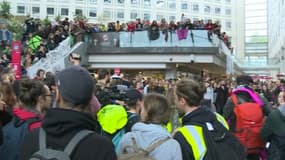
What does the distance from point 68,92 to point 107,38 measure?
29118mm

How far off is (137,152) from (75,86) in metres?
0.84

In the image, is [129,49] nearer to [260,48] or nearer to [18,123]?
[18,123]

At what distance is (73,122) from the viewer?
234cm

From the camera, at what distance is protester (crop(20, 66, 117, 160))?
2.31 m

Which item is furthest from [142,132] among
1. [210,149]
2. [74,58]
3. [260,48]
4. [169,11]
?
[260,48]

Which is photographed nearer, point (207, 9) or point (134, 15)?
point (134, 15)

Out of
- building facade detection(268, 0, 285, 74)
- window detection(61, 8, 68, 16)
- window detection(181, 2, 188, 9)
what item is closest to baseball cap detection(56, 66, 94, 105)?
building facade detection(268, 0, 285, 74)

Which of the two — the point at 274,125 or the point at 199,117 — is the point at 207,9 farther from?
the point at 199,117

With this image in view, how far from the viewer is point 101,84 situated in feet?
22.6

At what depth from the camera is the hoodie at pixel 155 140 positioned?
3.29 meters

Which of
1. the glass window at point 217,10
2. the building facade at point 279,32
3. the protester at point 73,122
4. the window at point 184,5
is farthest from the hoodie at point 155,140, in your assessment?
the glass window at point 217,10

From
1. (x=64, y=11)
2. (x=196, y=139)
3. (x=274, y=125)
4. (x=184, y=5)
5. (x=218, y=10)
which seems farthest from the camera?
(x=218, y=10)

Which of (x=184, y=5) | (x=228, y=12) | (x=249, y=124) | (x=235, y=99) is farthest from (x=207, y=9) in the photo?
(x=249, y=124)

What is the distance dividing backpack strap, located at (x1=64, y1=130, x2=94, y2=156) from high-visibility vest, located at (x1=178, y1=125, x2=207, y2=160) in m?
1.42
